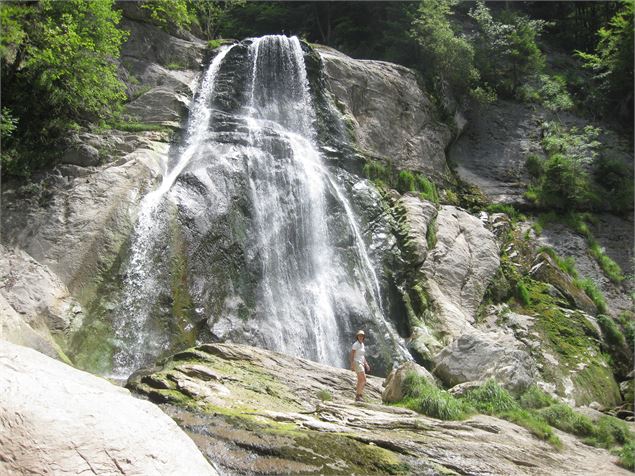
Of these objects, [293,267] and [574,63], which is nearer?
[293,267]

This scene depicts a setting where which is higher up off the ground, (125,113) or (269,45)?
(269,45)

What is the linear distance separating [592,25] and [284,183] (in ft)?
90.1

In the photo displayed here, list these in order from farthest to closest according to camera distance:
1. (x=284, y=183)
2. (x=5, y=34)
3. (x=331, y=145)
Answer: (x=331, y=145), (x=284, y=183), (x=5, y=34)

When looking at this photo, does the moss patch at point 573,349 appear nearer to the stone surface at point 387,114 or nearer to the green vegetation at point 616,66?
the stone surface at point 387,114

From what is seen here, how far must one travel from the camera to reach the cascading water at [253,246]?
46.6ft

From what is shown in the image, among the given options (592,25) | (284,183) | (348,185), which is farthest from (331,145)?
(592,25)

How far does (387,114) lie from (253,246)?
35.8 ft

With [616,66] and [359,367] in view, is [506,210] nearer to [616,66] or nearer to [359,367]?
[616,66]

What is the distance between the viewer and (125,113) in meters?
19.6

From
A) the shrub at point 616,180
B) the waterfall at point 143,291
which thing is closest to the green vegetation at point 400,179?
the waterfall at point 143,291

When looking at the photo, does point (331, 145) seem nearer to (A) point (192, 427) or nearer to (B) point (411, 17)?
(B) point (411, 17)

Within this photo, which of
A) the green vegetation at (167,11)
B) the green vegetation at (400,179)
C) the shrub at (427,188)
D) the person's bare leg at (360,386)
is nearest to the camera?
the person's bare leg at (360,386)

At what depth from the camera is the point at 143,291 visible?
14023mm

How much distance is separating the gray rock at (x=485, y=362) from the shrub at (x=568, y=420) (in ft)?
2.70
